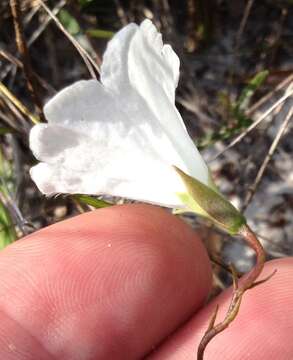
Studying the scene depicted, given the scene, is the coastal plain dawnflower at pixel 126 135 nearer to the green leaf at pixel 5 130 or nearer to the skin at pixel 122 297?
the skin at pixel 122 297

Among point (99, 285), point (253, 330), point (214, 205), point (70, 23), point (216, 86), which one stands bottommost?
point (253, 330)

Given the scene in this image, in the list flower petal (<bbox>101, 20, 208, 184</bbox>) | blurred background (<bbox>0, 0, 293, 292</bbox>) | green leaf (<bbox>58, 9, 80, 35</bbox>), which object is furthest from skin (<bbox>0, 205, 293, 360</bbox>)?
green leaf (<bbox>58, 9, 80, 35</bbox>)

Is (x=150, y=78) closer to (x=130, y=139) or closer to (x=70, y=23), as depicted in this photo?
(x=130, y=139)

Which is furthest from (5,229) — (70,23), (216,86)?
(216,86)

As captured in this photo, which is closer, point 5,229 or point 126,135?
point 126,135

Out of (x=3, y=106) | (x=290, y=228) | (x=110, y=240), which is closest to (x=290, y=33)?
(x=290, y=228)

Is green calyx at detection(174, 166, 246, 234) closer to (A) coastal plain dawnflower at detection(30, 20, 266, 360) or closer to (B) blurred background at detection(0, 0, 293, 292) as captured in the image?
(A) coastal plain dawnflower at detection(30, 20, 266, 360)

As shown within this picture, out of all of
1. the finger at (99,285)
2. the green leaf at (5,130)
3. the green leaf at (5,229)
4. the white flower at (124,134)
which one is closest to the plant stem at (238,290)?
the white flower at (124,134)
